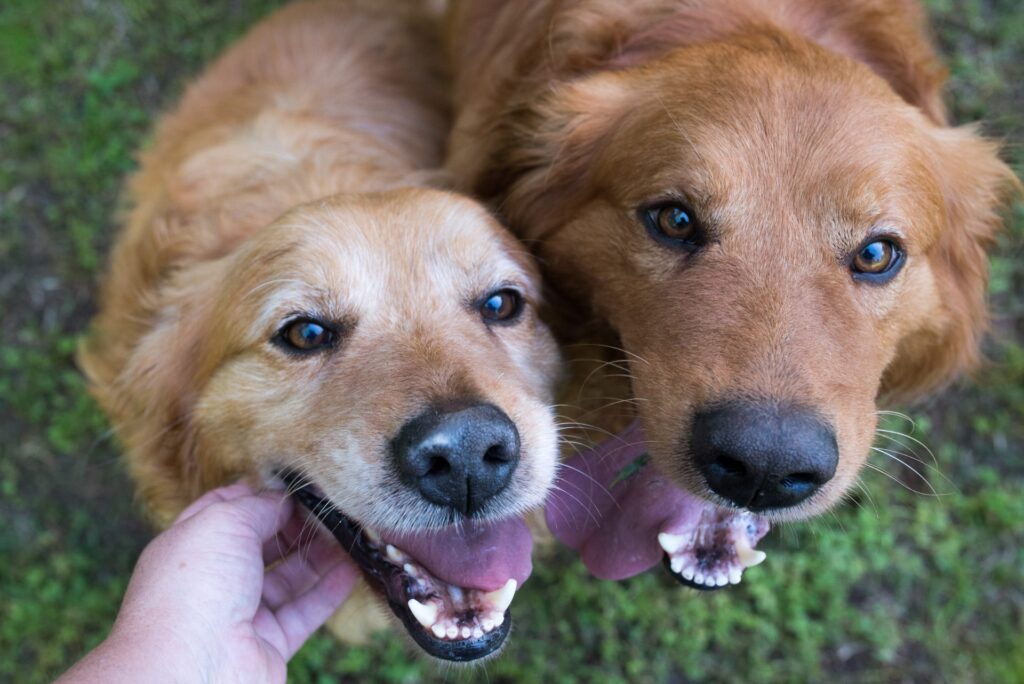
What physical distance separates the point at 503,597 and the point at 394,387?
73 centimetres

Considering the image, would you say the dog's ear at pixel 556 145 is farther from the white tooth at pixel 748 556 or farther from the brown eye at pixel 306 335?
the white tooth at pixel 748 556

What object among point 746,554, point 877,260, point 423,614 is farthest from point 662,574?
point 877,260

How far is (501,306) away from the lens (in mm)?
3061

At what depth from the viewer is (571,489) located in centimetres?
328

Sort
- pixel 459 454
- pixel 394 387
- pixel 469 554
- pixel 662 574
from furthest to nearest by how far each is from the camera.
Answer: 1. pixel 662 574
2. pixel 469 554
3. pixel 394 387
4. pixel 459 454

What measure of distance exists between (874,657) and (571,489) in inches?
93.8

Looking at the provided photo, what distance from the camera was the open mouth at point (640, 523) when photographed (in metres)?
2.98

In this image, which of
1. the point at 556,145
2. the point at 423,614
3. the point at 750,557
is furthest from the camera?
the point at 556,145

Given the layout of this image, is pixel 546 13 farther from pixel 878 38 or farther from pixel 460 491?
pixel 460 491

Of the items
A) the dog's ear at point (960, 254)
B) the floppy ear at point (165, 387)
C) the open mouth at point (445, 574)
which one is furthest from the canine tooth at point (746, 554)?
the floppy ear at point (165, 387)

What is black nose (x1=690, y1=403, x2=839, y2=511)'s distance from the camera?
2.32 metres

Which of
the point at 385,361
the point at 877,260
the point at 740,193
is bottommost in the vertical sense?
the point at 385,361

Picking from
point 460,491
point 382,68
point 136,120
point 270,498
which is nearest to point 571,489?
point 460,491

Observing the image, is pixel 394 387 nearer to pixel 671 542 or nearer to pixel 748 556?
pixel 671 542
